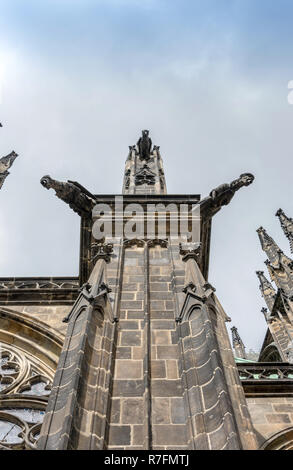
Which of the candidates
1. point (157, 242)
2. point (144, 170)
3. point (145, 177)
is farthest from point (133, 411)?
point (144, 170)

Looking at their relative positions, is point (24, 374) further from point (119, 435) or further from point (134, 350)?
point (119, 435)

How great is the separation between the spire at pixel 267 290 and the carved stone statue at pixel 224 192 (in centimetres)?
1228

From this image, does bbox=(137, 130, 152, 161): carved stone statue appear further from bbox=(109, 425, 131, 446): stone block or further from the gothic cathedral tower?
bbox=(109, 425, 131, 446): stone block

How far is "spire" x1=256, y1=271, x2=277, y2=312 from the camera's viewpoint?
69.2ft

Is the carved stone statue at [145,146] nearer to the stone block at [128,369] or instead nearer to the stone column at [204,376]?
the stone column at [204,376]

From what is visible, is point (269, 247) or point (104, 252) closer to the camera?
point (104, 252)

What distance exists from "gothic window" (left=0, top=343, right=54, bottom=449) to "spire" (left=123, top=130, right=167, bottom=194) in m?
5.06

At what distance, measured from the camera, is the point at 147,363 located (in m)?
4.72

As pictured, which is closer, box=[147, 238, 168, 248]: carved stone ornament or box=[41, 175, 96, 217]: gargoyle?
box=[147, 238, 168, 248]: carved stone ornament

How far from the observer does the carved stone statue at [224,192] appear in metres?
9.08

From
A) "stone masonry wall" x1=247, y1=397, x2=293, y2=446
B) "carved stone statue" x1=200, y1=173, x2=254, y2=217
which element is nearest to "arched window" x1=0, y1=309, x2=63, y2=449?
"stone masonry wall" x1=247, y1=397, x2=293, y2=446

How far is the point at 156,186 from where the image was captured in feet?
40.7

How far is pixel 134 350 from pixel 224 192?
487cm
